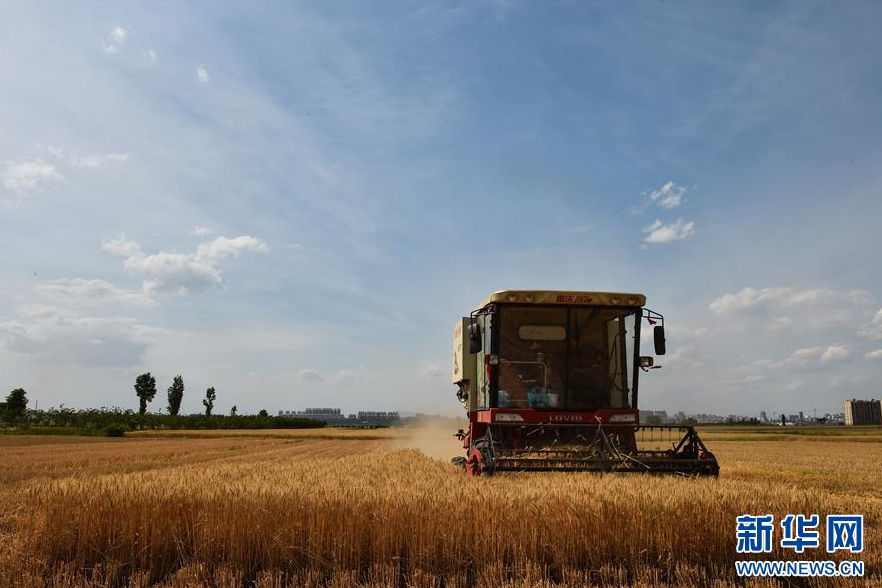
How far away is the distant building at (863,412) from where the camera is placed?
472ft

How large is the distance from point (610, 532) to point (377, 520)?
1849mm

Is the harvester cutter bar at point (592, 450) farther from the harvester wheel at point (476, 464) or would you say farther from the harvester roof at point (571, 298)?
the harvester roof at point (571, 298)

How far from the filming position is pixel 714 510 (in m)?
5.00

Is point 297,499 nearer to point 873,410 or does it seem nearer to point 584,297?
point 584,297

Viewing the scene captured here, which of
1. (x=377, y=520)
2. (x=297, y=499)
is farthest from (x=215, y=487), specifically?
(x=377, y=520)

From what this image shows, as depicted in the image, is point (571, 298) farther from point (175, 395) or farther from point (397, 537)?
point (175, 395)

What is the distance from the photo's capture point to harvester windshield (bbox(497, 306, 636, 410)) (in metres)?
9.69

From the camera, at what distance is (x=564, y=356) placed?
987cm

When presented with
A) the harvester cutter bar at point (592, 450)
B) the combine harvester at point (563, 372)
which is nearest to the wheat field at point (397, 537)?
the harvester cutter bar at point (592, 450)

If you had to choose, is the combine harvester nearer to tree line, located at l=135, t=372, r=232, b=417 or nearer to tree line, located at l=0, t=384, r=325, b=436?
tree line, located at l=0, t=384, r=325, b=436

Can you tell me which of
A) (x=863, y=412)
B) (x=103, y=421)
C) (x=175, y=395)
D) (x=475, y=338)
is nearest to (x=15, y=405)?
(x=103, y=421)

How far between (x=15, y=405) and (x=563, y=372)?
7520 cm

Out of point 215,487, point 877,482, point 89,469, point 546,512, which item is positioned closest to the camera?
point 546,512

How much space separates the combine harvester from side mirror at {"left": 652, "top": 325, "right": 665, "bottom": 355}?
0.05ft
